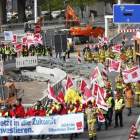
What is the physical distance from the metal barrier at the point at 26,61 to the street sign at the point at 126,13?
17999mm

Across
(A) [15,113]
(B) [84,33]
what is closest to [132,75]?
(A) [15,113]

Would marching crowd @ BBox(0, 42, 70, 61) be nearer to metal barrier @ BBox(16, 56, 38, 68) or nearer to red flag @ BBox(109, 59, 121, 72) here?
metal barrier @ BBox(16, 56, 38, 68)

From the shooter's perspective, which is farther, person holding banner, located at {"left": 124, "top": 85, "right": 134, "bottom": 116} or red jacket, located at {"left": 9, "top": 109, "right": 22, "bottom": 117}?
person holding banner, located at {"left": 124, "top": 85, "right": 134, "bottom": 116}

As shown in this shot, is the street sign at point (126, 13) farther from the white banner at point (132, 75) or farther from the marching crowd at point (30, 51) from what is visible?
the marching crowd at point (30, 51)

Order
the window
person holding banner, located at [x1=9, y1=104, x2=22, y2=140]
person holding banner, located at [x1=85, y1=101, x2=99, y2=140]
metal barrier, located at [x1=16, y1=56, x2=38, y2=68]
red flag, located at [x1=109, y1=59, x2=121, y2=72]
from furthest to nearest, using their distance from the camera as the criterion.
Answer: 1. metal barrier, located at [x1=16, y1=56, x2=38, y2=68]
2. red flag, located at [x1=109, y1=59, x2=121, y2=72]
3. the window
4. person holding banner, located at [x1=9, y1=104, x2=22, y2=140]
5. person holding banner, located at [x1=85, y1=101, x2=99, y2=140]

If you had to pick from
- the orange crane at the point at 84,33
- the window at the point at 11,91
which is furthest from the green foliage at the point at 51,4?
the window at the point at 11,91

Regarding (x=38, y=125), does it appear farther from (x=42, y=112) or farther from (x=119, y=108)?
(x=119, y=108)

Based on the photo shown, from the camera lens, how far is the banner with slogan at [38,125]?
24.2 metres

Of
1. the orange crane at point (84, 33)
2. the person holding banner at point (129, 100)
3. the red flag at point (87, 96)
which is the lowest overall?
the orange crane at point (84, 33)

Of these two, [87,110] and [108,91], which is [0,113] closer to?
[87,110]

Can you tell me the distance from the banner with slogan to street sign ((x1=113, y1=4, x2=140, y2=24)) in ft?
18.9

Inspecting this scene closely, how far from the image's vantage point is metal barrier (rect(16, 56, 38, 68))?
46.4 metres

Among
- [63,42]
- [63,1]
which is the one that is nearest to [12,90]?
Answer: [63,42]

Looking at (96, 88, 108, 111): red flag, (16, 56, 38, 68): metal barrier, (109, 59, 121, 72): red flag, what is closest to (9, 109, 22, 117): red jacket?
(96, 88, 108, 111): red flag
